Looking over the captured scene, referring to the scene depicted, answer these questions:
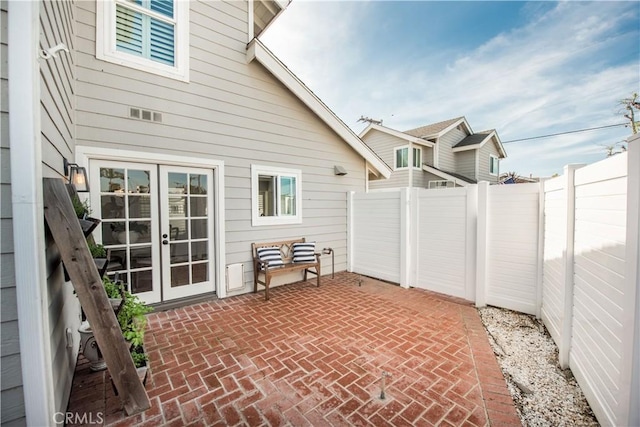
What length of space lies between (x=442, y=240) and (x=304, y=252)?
2.63m

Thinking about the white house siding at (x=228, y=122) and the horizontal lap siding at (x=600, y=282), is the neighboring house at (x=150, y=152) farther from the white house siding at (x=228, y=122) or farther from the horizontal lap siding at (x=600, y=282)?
the horizontal lap siding at (x=600, y=282)

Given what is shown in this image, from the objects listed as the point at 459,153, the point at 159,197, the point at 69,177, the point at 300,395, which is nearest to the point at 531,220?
the point at 300,395

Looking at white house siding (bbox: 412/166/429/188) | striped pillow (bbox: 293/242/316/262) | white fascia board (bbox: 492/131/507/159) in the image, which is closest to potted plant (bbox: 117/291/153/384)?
striped pillow (bbox: 293/242/316/262)

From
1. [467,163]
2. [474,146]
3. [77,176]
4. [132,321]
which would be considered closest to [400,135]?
[474,146]

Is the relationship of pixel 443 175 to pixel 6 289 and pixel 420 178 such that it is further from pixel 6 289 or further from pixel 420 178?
pixel 6 289

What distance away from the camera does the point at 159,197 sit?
388 centimetres

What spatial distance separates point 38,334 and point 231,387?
1453mm

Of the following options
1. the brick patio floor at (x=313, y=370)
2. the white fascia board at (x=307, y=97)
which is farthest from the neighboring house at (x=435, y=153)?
the brick patio floor at (x=313, y=370)

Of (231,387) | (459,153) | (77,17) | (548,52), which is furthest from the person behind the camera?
(459,153)

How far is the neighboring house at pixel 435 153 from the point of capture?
12.2 metres

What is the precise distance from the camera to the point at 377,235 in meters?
5.66

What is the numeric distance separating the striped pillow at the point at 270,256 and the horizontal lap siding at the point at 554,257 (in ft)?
12.9

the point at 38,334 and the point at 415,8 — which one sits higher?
the point at 415,8

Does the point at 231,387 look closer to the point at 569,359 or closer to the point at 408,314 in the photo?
the point at 408,314
